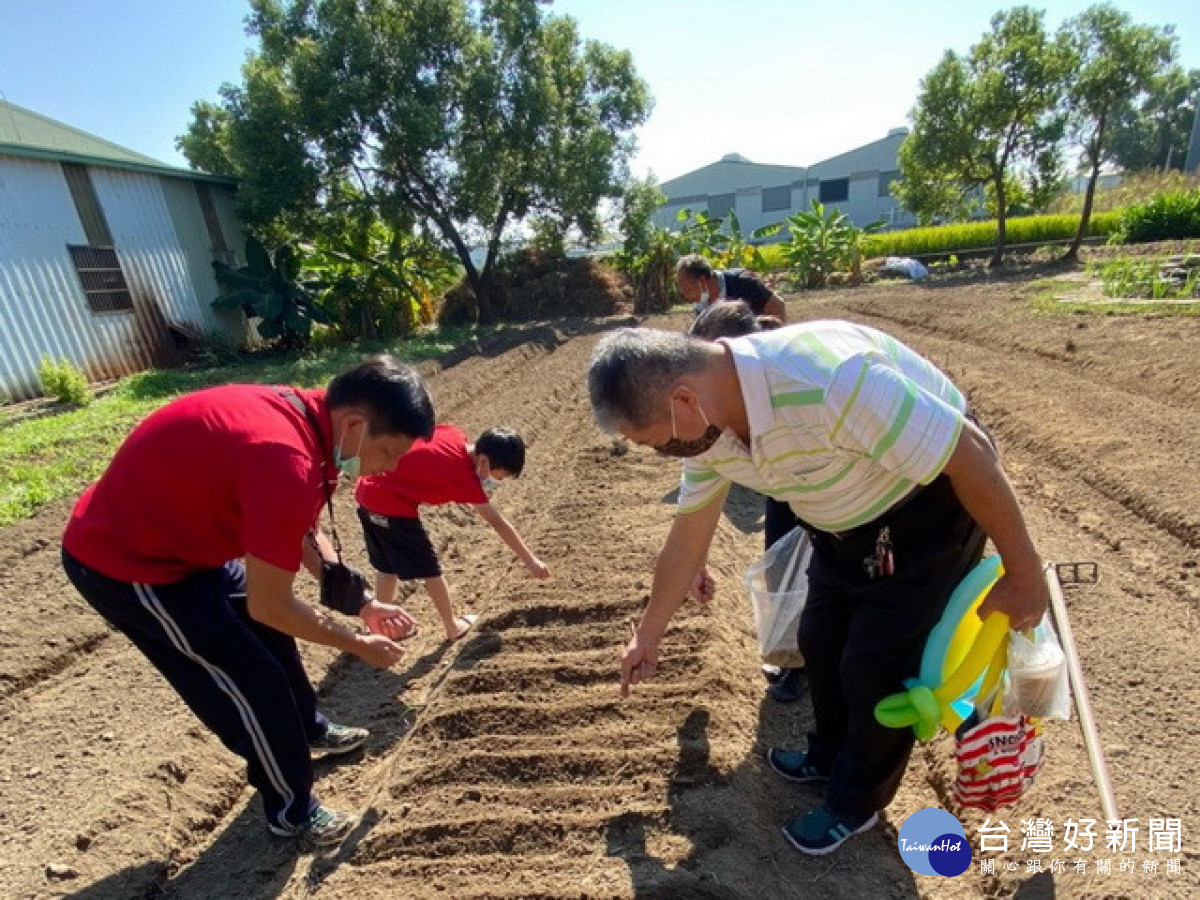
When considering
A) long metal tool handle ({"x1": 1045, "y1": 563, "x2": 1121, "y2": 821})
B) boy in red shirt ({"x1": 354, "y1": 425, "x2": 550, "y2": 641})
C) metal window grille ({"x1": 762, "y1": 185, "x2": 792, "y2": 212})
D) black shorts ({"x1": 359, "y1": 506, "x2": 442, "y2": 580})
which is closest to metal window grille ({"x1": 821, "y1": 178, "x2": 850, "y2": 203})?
metal window grille ({"x1": 762, "y1": 185, "x2": 792, "y2": 212})

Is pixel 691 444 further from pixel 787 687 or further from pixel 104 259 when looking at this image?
pixel 104 259

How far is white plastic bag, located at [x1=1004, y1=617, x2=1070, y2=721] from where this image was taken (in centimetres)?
171

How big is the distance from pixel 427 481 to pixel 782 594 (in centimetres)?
158

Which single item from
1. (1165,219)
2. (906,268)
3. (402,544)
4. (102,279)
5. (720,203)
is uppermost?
(720,203)

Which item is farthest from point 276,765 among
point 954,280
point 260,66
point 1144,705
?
point 954,280

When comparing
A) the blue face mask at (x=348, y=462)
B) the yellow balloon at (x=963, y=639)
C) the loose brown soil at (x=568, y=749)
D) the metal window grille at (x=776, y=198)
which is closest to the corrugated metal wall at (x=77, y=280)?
the loose brown soil at (x=568, y=749)

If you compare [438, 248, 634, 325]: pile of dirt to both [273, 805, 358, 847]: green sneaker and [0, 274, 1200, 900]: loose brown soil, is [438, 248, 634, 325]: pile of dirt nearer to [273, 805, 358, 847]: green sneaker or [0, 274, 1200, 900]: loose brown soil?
[0, 274, 1200, 900]: loose brown soil

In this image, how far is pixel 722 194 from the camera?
4375 centimetres

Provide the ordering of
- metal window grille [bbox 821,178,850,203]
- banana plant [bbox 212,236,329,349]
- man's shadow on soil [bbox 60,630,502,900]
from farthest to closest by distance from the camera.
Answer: metal window grille [bbox 821,178,850,203], banana plant [bbox 212,236,329,349], man's shadow on soil [bbox 60,630,502,900]

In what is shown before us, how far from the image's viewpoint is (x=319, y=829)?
7.44 ft

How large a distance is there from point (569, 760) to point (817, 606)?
3.51 feet

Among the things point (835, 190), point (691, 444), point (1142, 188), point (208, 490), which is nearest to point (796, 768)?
point (691, 444)

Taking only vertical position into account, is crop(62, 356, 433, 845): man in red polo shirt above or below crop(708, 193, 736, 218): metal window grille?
below

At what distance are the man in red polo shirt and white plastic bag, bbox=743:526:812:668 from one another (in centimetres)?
128
